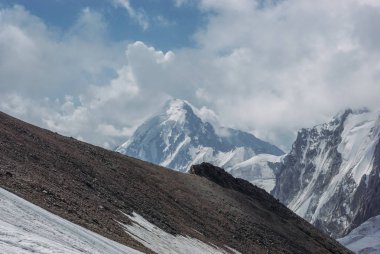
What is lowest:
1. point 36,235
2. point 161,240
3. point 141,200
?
point 36,235

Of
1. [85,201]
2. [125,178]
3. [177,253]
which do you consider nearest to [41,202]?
[85,201]

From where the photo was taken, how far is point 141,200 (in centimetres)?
5416

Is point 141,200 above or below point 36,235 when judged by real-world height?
above

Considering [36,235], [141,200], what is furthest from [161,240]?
[36,235]

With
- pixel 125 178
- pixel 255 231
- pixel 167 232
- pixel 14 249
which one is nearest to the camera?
pixel 14 249

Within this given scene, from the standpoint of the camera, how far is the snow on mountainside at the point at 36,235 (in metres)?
16.6

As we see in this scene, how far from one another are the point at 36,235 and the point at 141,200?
1387 inches

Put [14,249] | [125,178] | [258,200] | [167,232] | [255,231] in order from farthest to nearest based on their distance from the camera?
[258,200]
[255,231]
[125,178]
[167,232]
[14,249]

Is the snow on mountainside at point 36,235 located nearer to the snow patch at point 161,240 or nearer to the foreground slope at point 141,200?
the foreground slope at point 141,200

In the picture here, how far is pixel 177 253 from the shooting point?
41.1m

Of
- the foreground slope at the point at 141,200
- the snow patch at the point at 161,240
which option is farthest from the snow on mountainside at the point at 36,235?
the snow patch at the point at 161,240

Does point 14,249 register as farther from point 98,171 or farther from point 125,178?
point 125,178

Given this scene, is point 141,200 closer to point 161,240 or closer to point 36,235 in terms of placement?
point 161,240

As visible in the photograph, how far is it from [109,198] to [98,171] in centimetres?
970
